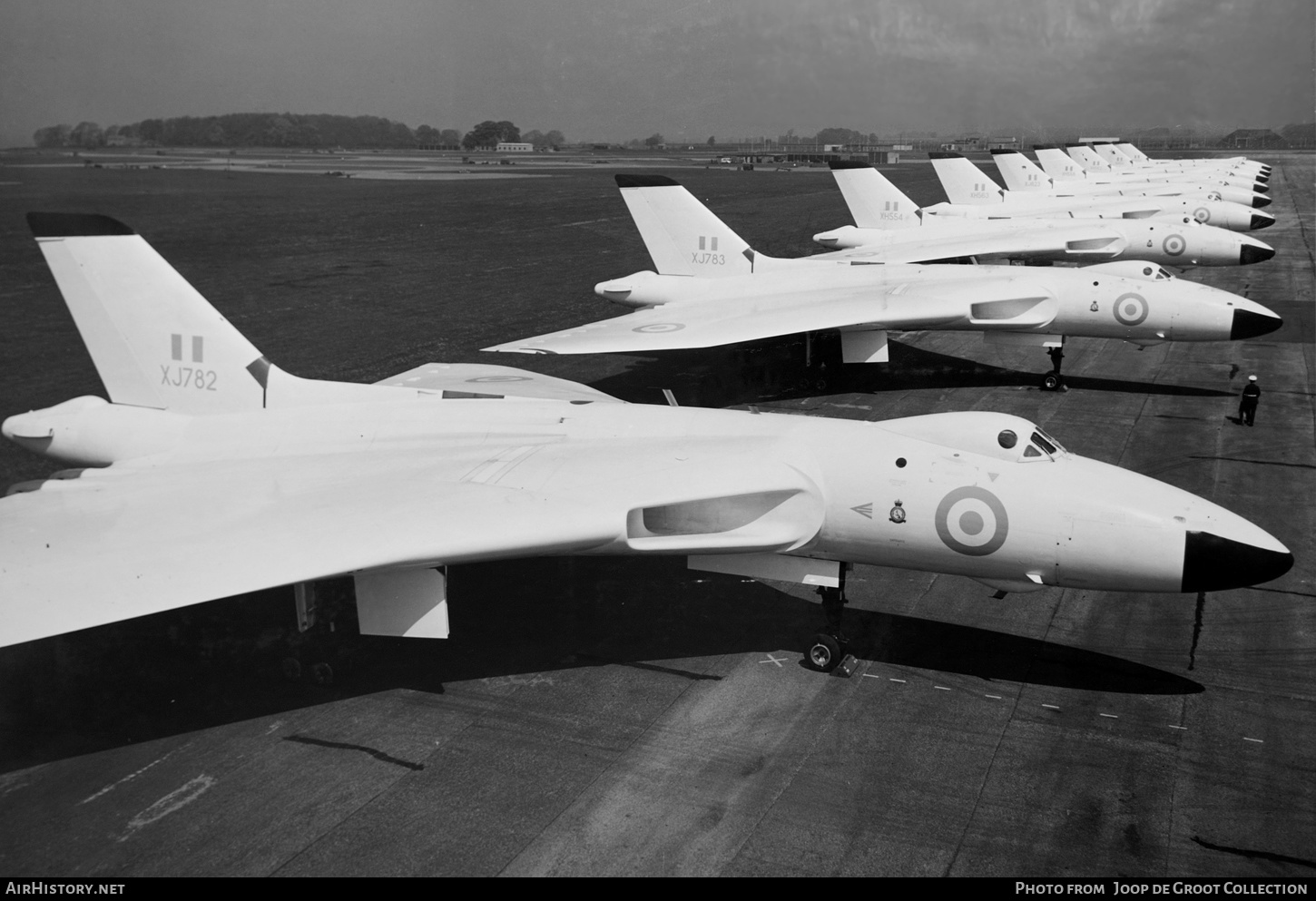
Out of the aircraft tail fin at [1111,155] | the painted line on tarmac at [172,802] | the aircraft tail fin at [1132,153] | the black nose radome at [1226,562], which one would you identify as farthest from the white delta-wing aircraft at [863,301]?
the aircraft tail fin at [1132,153]

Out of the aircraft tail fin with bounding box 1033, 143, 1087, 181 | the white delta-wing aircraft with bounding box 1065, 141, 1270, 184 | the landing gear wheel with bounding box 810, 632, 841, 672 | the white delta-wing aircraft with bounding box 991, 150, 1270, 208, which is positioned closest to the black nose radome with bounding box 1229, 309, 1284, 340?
the landing gear wheel with bounding box 810, 632, 841, 672

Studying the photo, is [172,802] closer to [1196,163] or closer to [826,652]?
[826,652]

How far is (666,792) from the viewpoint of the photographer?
8.51m

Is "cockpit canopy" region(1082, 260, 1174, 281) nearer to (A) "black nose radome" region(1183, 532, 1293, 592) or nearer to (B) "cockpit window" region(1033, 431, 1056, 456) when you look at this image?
(B) "cockpit window" region(1033, 431, 1056, 456)

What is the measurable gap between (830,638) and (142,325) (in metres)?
9.30

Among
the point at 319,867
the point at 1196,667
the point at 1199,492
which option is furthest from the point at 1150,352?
the point at 319,867

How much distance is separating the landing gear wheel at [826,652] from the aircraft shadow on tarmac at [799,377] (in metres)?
11.5

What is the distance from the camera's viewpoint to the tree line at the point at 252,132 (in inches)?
563

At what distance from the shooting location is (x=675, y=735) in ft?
30.9

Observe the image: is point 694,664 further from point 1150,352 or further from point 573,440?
point 1150,352

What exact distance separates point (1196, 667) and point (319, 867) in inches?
355

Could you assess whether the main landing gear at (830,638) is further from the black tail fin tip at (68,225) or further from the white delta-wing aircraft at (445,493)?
the black tail fin tip at (68,225)

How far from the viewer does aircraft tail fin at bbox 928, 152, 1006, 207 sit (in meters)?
47.8

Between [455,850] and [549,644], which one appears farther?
[549,644]
